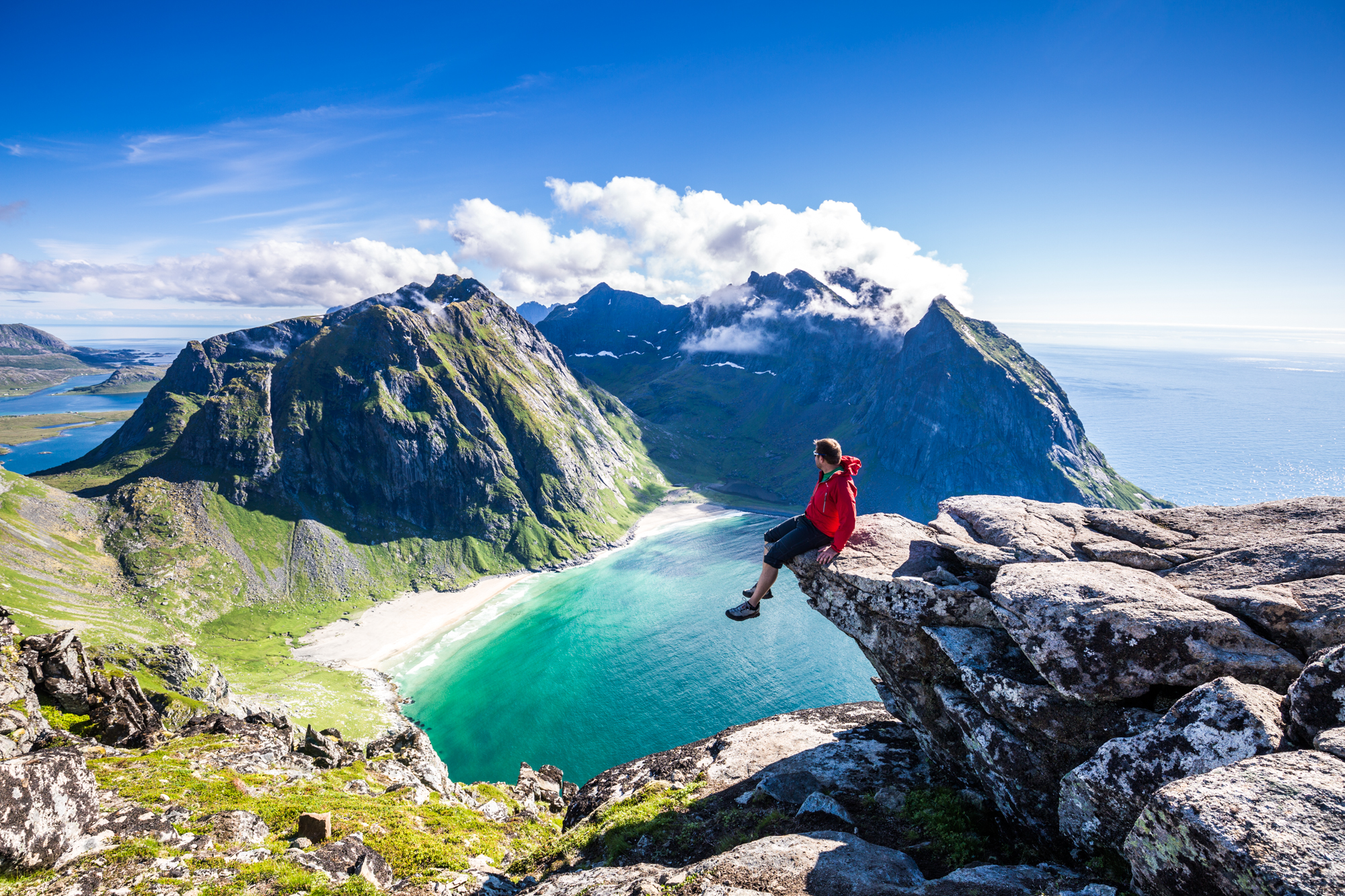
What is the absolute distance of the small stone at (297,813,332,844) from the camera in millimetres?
15133

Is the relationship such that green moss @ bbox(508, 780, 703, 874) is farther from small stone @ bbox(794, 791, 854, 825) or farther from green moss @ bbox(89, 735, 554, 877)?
small stone @ bbox(794, 791, 854, 825)

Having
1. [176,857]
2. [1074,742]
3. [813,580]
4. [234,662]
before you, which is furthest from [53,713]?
[234,662]

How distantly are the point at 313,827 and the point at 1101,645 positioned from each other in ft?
71.1

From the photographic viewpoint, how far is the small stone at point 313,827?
49.6ft

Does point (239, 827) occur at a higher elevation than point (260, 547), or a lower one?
higher

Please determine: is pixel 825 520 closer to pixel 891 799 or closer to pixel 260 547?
pixel 891 799

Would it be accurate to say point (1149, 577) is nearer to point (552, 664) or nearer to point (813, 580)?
point (813, 580)

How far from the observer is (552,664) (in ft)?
375

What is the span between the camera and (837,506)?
1655 centimetres

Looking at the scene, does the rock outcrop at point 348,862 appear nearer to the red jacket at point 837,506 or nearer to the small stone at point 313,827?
the small stone at point 313,827

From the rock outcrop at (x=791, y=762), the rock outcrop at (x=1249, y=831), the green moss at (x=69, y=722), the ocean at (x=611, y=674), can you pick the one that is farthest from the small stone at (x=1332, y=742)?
the ocean at (x=611, y=674)

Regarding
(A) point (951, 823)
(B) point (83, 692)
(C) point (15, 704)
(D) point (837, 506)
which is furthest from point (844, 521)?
(B) point (83, 692)

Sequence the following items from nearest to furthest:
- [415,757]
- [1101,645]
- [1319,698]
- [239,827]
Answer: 1. [1319,698]
2. [1101,645]
3. [239,827]
4. [415,757]

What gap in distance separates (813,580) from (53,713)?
1292 inches
